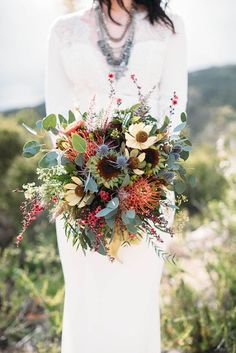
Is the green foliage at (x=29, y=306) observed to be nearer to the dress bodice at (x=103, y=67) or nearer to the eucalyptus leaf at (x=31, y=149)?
the dress bodice at (x=103, y=67)

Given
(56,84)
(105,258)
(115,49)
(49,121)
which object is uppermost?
(115,49)

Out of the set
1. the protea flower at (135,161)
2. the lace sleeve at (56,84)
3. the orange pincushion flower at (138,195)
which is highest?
the lace sleeve at (56,84)

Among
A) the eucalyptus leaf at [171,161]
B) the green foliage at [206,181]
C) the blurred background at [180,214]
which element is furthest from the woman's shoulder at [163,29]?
the green foliage at [206,181]

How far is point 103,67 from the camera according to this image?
2939mm

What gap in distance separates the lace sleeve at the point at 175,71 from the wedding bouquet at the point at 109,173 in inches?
20.3

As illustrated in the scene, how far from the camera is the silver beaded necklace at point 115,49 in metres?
2.93

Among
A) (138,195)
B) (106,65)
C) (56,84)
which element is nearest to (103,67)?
(106,65)

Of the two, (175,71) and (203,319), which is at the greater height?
(175,71)

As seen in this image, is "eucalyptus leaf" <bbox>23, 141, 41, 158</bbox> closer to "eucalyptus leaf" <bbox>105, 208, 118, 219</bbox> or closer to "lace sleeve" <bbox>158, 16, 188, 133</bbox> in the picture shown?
"eucalyptus leaf" <bbox>105, 208, 118, 219</bbox>

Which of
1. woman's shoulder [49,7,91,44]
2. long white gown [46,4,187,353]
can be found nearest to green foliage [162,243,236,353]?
long white gown [46,4,187,353]

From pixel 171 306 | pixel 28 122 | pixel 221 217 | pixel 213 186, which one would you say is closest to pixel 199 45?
pixel 213 186

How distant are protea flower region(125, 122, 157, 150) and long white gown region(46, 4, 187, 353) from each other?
597 mm

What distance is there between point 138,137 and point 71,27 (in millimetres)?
1003

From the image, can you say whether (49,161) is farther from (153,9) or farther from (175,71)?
(153,9)
